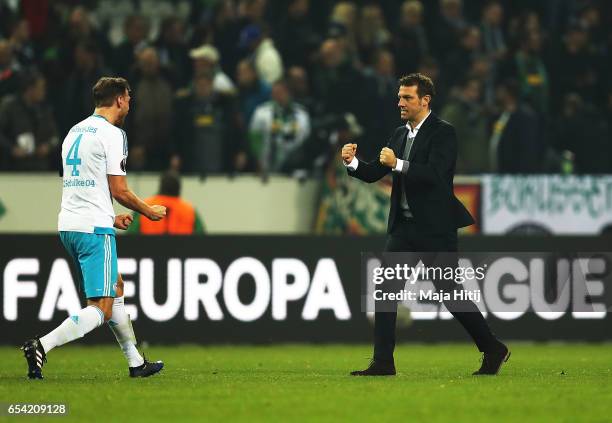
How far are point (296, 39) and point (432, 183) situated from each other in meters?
9.96

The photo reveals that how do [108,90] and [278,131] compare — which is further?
[278,131]

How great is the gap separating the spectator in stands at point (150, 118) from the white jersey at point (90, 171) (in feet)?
25.9

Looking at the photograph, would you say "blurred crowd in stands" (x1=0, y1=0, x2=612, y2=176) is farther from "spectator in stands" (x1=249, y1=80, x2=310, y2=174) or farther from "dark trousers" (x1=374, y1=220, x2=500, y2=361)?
"dark trousers" (x1=374, y1=220, x2=500, y2=361)

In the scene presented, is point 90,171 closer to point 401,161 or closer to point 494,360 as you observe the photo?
point 401,161

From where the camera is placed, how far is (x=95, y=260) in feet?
35.1

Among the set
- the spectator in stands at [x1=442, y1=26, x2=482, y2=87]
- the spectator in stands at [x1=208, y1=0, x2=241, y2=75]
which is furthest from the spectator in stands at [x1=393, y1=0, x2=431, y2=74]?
the spectator in stands at [x1=208, y1=0, x2=241, y2=75]

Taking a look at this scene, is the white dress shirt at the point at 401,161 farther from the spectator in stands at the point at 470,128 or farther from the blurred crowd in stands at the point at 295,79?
the spectator in stands at the point at 470,128

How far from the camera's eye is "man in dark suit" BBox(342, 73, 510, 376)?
1124 cm

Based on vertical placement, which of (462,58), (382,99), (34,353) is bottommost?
(34,353)

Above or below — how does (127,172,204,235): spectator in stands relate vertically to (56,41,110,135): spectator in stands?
below

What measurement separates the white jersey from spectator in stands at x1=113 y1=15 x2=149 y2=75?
8.75 meters

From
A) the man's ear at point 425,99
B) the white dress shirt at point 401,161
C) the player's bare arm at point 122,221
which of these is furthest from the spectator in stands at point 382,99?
the player's bare arm at point 122,221

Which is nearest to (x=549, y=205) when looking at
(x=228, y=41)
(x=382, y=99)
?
(x=382, y=99)

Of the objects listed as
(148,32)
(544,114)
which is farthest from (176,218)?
(544,114)
